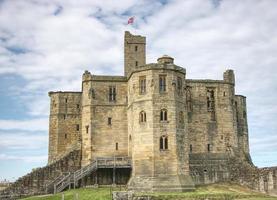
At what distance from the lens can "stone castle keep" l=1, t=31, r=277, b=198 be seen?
137 ft

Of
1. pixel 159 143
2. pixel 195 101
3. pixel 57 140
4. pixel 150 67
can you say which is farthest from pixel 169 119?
pixel 57 140

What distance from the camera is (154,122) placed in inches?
1649

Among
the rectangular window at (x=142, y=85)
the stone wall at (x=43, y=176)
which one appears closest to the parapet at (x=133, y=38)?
the rectangular window at (x=142, y=85)

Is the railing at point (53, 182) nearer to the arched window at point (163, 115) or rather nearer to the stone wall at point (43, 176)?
the stone wall at point (43, 176)

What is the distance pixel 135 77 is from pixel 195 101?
884cm

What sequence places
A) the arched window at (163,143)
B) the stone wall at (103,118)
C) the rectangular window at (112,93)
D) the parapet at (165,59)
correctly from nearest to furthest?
the arched window at (163,143)
the parapet at (165,59)
the stone wall at (103,118)
the rectangular window at (112,93)

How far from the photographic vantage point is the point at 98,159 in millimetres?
47000

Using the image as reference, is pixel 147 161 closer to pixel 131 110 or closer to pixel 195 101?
pixel 131 110

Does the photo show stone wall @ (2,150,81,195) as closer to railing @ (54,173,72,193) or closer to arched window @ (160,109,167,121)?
railing @ (54,173,72,193)

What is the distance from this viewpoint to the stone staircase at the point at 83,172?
148ft

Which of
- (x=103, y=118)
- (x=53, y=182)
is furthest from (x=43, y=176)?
(x=103, y=118)

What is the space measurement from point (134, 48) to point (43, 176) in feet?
60.2

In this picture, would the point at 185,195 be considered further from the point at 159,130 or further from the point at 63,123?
the point at 63,123

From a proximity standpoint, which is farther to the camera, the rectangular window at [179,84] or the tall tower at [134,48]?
the tall tower at [134,48]
